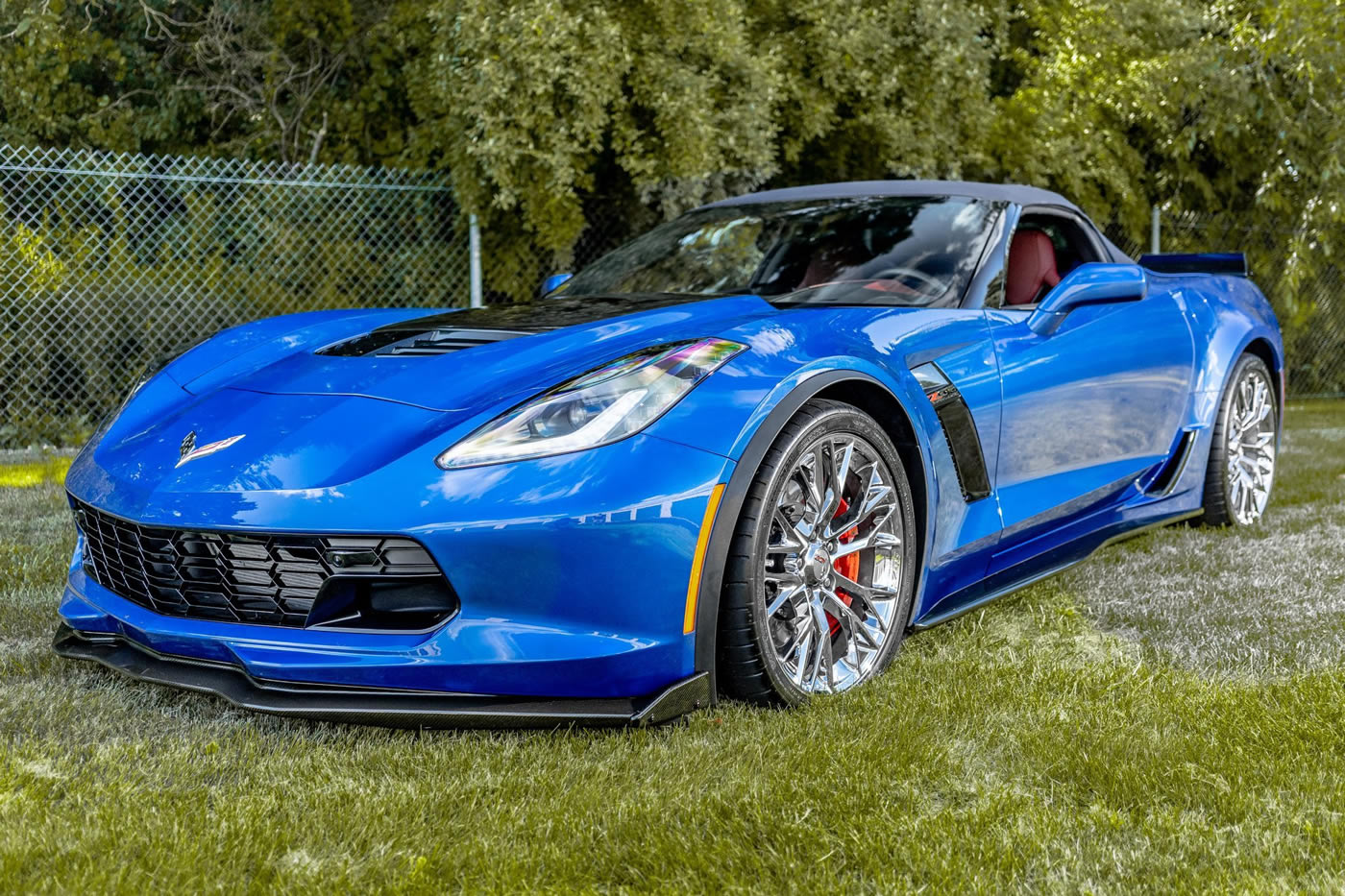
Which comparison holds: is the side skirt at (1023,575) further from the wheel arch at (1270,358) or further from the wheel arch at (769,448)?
the wheel arch at (1270,358)

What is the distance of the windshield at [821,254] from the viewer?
374 cm

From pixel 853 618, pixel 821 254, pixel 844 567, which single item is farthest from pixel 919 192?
pixel 853 618

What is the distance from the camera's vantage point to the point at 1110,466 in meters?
4.10

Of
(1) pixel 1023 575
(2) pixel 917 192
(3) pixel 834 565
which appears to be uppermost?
(2) pixel 917 192

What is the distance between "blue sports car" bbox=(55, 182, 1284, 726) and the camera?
2506 millimetres

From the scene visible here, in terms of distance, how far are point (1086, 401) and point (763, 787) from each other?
204 centimetres

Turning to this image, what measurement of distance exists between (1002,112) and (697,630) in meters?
8.25

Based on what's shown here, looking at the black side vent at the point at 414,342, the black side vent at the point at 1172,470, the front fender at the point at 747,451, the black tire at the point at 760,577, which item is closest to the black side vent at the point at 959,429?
the front fender at the point at 747,451

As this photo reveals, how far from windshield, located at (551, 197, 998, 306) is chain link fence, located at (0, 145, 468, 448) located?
4359 millimetres

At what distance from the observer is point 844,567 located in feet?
10.2

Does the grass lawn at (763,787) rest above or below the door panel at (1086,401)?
below

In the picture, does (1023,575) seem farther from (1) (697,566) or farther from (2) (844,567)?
(1) (697,566)

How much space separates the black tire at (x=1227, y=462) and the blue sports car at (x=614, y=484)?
42.4 inches

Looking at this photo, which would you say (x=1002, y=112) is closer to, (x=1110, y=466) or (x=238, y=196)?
(x=238, y=196)
